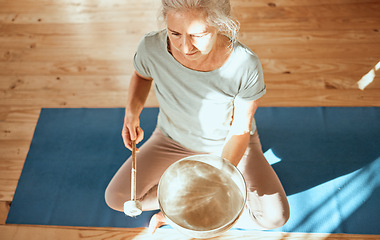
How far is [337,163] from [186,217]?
3.36 feet

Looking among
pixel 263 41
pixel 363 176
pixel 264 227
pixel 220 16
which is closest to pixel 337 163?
pixel 363 176

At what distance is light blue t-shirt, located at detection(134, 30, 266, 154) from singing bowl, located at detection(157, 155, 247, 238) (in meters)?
0.37

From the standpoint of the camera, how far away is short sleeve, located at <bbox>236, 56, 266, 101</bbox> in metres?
1.01

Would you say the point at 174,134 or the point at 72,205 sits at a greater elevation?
the point at 174,134

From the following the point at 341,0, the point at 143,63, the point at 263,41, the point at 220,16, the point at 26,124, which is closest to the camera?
the point at 220,16

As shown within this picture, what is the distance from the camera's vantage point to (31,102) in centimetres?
185

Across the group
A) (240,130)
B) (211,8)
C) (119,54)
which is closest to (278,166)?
(240,130)

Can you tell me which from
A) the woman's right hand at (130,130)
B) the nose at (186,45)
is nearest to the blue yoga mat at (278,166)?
the woman's right hand at (130,130)

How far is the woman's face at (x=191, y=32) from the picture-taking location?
83 cm

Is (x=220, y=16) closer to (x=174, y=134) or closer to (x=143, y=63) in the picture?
(x=143, y=63)

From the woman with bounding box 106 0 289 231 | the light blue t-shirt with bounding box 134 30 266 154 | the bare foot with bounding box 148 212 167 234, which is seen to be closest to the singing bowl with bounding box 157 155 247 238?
the woman with bounding box 106 0 289 231

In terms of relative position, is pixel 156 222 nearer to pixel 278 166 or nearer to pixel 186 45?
pixel 278 166

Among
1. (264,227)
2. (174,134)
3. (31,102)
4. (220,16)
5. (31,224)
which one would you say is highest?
(220,16)

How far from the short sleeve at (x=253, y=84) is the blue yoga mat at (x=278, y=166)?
56cm
